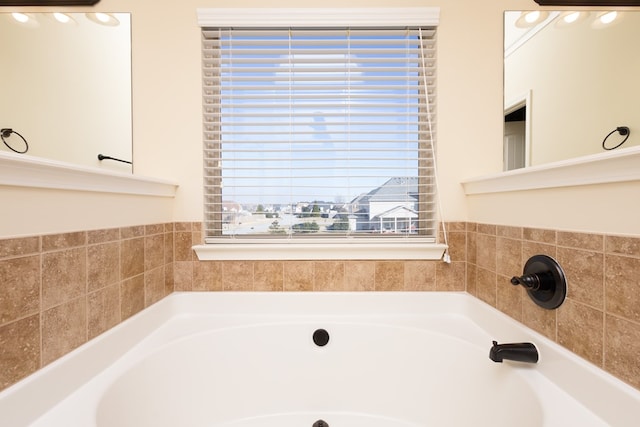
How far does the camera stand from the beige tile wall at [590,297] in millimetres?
652

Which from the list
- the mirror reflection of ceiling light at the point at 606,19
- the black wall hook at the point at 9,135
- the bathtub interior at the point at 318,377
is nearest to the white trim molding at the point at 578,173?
the bathtub interior at the point at 318,377

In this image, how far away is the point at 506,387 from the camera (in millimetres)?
895

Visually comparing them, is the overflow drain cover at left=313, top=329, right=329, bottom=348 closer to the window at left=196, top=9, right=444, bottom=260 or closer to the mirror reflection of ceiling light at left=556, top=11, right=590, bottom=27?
the window at left=196, top=9, right=444, bottom=260

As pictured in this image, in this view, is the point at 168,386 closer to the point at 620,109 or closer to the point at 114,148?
the point at 114,148

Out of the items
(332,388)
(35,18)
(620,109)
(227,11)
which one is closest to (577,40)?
(620,109)

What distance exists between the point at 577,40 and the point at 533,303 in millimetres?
1108

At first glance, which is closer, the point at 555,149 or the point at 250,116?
the point at 555,149

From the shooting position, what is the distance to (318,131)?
1396 millimetres

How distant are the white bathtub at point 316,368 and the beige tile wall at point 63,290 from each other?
0.19ft

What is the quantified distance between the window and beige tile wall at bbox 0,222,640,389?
0.18 m

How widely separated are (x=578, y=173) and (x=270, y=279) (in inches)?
47.7

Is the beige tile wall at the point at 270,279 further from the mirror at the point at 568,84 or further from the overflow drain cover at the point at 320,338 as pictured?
Answer: the mirror at the point at 568,84

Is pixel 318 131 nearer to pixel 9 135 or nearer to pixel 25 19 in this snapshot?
pixel 9 135

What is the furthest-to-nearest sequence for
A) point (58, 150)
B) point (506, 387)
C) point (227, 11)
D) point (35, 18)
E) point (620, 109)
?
point (227, 11)
point (35, 18)
point (58, 150)
point (620, 109)
point (506, 387)
